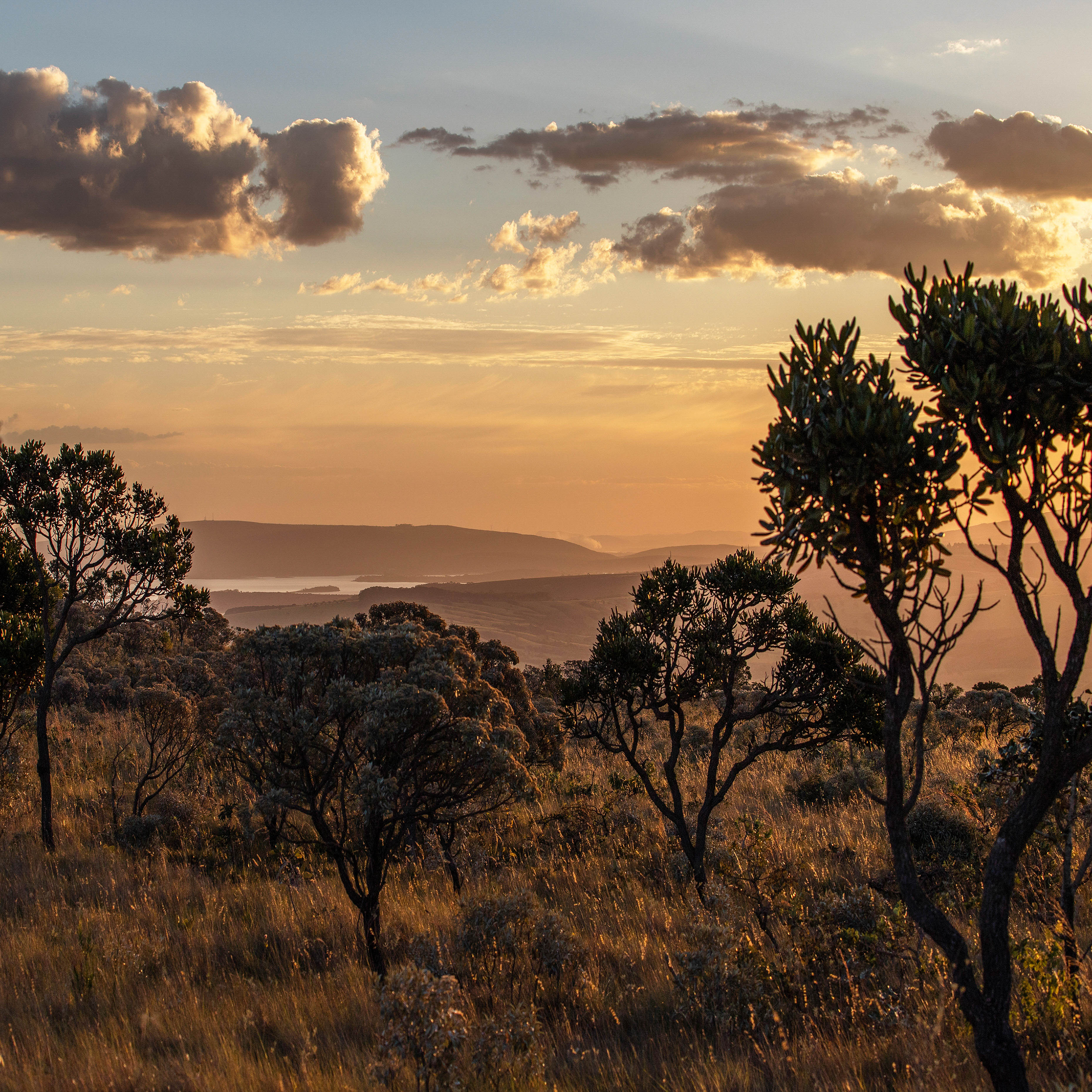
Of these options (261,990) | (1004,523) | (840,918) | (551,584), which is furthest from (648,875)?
(551,584)

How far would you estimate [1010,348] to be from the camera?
4.88 metres

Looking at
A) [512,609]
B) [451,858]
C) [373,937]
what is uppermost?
[373,937]

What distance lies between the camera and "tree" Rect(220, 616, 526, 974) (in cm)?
777

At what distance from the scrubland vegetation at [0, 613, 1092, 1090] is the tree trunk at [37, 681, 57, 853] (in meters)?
0.41

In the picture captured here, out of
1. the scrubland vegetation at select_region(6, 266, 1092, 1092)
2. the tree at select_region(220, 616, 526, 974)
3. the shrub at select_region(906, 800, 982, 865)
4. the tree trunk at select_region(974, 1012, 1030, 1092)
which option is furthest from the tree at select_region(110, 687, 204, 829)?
the tree trunk at select_region(974, 1012, 1030, 1092)

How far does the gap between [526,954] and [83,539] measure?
1055 centimetres

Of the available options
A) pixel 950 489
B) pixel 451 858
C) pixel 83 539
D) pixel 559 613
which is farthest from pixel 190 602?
pixel 559 613

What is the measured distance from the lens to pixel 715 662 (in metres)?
10.3

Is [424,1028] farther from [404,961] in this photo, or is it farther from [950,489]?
[950,489]

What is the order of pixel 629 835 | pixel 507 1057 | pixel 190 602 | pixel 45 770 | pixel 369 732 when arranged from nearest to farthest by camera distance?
pixel 507 1057 → pixel 369 732 → pixel 45 770 → pixel 629 835 → pixel 190 602

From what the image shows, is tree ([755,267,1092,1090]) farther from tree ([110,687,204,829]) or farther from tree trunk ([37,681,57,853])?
tree ([110,687,204,829])

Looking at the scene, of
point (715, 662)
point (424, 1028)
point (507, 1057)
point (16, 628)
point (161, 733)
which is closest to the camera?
point (424, 1028)

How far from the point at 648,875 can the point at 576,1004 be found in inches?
179

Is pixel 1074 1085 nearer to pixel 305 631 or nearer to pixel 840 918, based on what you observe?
pixel 840 918
